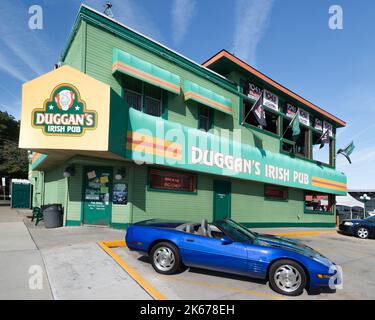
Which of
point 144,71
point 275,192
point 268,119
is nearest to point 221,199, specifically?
point 275,192

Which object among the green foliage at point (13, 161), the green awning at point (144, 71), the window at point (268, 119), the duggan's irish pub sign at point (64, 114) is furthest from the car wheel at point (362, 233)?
the green foliage at point (13, 161)

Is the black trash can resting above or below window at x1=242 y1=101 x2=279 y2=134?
below

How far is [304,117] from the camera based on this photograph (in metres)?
20.7

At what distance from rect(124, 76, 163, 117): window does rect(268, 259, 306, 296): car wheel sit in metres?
8.30

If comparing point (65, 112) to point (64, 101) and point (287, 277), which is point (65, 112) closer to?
point (64, 101)

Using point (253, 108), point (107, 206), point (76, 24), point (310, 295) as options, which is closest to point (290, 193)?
point (253, 108)

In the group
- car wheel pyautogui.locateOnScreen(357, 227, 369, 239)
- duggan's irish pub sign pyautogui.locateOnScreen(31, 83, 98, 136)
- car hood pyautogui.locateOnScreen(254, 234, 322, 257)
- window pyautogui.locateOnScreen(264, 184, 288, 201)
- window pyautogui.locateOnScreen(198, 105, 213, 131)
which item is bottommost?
car wheel pyautogui.locateOnScreen(357, 227, 369, 239)

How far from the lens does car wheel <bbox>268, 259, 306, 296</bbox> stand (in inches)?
199

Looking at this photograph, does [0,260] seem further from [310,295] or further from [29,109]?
[310,295]

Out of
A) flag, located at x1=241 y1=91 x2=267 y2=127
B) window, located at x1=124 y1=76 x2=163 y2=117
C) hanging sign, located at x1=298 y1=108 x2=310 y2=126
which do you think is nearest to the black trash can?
window, located at x1=124 y1=76 x2=163 y2=117

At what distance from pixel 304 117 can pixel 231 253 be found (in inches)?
708

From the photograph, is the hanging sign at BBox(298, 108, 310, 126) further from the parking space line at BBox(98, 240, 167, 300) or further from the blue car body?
the parking space line at BBox(98, 240, 167, 300)

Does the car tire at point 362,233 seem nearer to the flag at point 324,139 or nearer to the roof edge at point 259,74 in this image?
the flag at point 324,139

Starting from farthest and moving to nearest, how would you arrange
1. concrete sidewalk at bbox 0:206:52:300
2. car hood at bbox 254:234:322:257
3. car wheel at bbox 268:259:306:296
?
1. car hood at bbox 254:234:322:257
2. car wheel at bbox 268:259:306:296
3. concrete sidewalk at bbox 0:206:52:300
